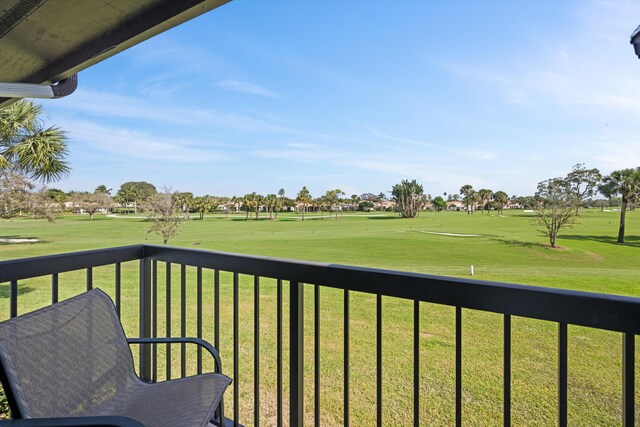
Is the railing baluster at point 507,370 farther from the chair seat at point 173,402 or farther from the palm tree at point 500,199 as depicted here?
the palm tree at point 500,199

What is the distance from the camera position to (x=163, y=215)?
2256 cm

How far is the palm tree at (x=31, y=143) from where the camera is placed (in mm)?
7605

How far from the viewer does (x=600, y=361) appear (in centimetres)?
631

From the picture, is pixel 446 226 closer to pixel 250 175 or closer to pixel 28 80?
pixel 250 175

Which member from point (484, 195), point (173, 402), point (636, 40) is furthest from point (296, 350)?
point (484, 195)

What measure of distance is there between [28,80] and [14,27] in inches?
31.1

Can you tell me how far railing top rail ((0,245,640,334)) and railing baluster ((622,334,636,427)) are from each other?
8 centimetres

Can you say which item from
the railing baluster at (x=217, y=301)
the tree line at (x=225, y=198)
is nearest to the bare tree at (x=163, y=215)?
the tree line at (x=225, y=198)

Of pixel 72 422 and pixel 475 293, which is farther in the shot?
pixel 475 293

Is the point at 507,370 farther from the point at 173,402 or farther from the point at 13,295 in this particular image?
the point at 13,295

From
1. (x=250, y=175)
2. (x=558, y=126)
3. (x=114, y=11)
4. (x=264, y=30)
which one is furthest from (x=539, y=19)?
(x=250, y=175)

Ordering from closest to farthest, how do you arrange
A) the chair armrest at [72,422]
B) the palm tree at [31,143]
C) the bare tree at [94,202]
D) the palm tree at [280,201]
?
the chair armrest at [72,422] → the palm tree at [31,143] → the bare tree at [94,202] → the palm tree at [280,201]

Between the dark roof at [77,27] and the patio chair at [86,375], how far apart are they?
1190 millimetres

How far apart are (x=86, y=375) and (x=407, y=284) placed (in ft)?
4.01
